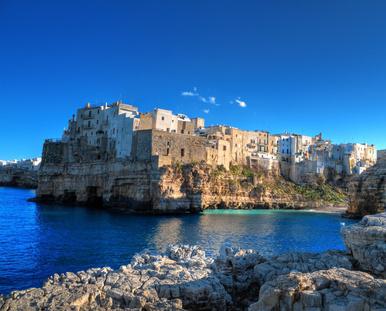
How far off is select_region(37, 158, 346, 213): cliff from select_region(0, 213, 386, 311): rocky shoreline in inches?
1344

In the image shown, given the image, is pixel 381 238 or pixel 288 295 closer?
pixel 288 295

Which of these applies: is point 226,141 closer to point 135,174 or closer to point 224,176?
point 224,176

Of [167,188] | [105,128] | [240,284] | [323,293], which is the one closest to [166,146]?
[167,188]

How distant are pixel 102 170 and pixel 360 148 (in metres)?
65.0

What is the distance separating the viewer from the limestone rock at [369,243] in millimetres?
13828

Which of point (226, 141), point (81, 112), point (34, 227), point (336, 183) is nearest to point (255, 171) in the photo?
point (226, 141)

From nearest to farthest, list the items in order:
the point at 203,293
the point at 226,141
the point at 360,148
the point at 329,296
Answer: the point at 329,296 < the point at 203,293 < the point at 226,141 < the point at 360,148

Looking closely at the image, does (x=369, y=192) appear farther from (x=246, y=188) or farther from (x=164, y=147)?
(x=164, y=147)

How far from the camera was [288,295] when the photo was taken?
9.59 metres

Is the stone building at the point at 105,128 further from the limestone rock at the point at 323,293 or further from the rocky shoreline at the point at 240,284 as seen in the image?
the limestone rock at the point at 323,293

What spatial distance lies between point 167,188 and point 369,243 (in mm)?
40063

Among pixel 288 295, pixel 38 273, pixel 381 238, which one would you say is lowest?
pixel 38 273

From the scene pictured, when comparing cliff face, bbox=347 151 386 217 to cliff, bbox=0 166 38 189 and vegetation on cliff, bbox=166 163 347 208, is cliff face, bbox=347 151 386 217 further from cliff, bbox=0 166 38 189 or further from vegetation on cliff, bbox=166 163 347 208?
cliff, bbox=0 166 38 189

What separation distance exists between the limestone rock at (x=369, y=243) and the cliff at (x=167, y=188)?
3835cm
